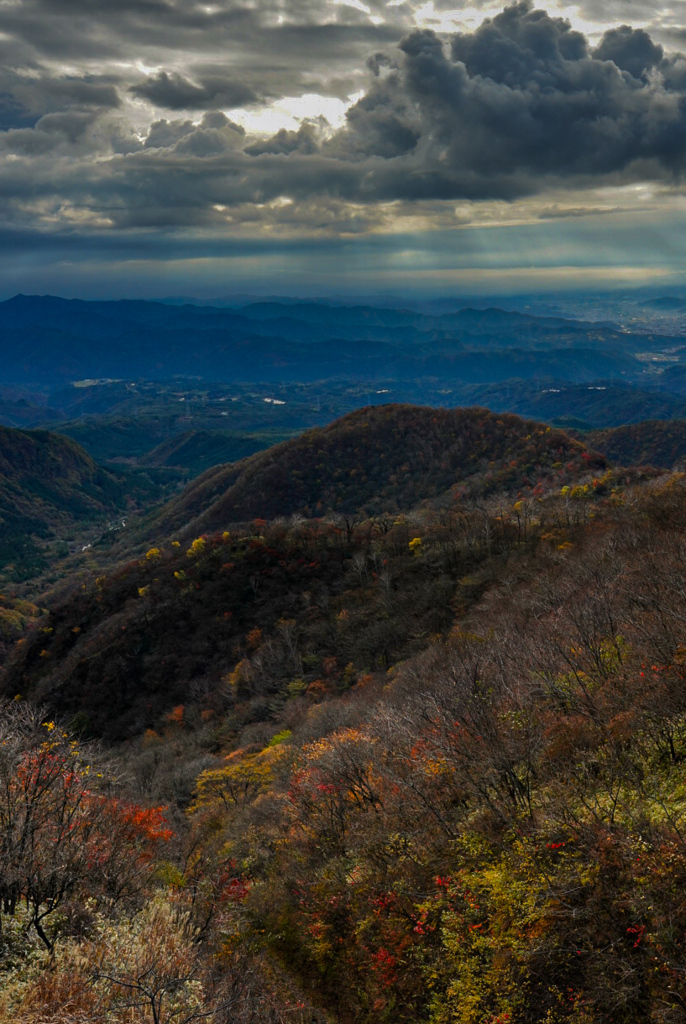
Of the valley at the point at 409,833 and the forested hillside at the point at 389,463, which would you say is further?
the forested hillside at the point at 389,463

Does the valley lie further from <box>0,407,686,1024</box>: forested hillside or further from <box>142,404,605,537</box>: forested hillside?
<box>142,404,605,537</box>: forested hillside

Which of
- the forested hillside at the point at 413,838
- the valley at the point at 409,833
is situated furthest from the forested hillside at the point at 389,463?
the forested hillside at the point at 413,838

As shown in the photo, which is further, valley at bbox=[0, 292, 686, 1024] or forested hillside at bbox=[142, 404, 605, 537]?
forested hillside at bbox=[142, 404, 605, 537]

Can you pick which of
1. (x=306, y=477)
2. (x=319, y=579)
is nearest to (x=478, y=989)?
(x=319, y=579)

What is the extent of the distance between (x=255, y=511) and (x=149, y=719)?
352ft

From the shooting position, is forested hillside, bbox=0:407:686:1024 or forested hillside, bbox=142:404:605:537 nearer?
forested hillside, bbox=0:407:686:1024

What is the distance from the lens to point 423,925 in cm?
1482

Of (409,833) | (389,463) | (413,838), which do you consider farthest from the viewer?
(389,463)

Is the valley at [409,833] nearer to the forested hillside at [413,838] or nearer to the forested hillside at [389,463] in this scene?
the forested hillside at [413,838]

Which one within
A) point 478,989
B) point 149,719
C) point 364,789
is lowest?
point 149,719

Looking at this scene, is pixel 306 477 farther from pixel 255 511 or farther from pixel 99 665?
pixel 99 665

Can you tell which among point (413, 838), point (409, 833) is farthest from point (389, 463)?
point (413, 838)

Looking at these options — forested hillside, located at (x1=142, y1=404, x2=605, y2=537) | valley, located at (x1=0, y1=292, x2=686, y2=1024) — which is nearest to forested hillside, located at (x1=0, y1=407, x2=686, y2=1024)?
valley, located at (x1=0, y1=292, x2=686, y2=1024)

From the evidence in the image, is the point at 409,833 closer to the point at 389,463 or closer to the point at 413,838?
the point at 413,838
